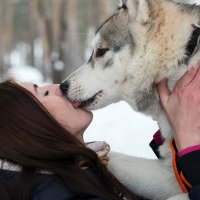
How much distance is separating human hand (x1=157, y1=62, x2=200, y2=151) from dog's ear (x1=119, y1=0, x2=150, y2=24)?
397 mm

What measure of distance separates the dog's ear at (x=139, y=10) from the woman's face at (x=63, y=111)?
0.55 meters

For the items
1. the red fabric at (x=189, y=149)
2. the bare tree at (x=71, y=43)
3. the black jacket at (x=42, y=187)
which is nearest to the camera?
the black jacket at (x=42, y=187)

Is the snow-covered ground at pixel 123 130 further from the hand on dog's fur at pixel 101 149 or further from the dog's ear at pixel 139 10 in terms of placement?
the dog's ear at pixel 139 10

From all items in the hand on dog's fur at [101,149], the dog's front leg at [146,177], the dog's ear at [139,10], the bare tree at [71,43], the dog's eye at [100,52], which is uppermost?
the dog's ear at [139,10]

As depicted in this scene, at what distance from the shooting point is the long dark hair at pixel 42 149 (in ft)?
6.11

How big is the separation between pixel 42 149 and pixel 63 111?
281 millimetres

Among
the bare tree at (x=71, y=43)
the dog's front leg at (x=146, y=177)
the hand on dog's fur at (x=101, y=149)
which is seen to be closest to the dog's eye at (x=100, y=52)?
the hand on dog's fur at (x=101, y=149)

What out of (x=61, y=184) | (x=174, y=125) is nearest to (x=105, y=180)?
(x=61, y=184)

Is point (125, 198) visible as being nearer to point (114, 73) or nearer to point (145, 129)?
point (114, 73)

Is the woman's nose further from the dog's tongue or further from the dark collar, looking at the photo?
the dark collar

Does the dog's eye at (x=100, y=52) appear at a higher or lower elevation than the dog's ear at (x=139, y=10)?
lower

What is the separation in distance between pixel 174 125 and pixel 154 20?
1.90 feet

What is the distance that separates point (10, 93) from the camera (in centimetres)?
204

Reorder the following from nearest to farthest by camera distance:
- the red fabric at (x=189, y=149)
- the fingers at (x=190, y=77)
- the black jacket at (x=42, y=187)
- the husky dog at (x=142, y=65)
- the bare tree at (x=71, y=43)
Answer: the black jacket at (x=42, y=187), the red fabric at (x=189, y=149), the fingers at (x=190, y=77), the husky dog at (x=142, y=65), the bare tree at (x=71, y=43)
